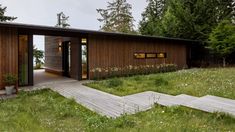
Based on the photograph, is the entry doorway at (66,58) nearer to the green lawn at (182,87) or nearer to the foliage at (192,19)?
the green lawn at (182,87)

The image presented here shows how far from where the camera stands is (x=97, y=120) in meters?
5.96

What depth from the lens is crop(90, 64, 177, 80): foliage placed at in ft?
45.4

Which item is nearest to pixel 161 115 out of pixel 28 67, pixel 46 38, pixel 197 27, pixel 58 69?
pixel 28 67

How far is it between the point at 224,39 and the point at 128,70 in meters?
9.19

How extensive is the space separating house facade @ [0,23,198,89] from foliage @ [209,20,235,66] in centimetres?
247

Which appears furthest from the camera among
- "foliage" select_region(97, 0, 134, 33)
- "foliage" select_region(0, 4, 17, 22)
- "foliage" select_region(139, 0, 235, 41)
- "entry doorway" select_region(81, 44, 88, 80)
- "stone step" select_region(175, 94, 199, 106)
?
"foliage" select_region(97, 0, 134, 33)

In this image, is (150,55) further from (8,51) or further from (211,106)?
(211,106)

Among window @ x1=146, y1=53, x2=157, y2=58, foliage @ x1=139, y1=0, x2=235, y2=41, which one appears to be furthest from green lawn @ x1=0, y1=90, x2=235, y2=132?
foliage @ x1=139, y1=0, x2=235, y2=41

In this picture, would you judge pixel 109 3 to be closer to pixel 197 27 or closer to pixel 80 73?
pixel 197 27

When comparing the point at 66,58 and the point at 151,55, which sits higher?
the point at 151,55

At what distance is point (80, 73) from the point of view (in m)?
13.4

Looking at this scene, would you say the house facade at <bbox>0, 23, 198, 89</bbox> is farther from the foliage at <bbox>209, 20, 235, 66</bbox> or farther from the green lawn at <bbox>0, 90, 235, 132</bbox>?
the green lawn at <bbox>0, 90, 235, 132</bbox>

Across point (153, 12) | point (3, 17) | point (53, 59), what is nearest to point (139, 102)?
point (53, 59)

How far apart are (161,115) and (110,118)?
4.57 ft
